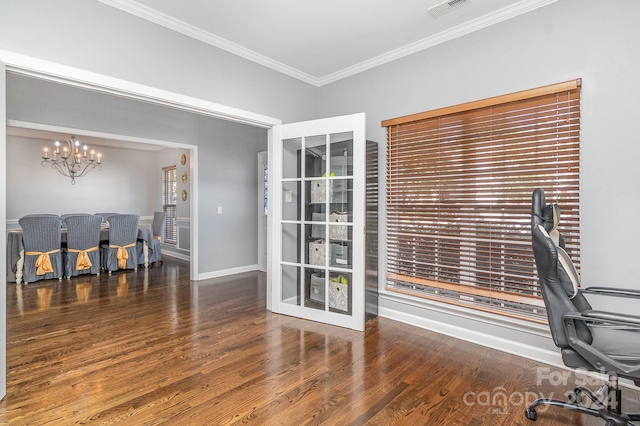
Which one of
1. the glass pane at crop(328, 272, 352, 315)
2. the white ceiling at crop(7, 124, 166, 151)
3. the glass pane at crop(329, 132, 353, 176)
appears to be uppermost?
the white ceiling at crop(7, 124, 166, 151)

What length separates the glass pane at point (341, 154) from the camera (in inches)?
125

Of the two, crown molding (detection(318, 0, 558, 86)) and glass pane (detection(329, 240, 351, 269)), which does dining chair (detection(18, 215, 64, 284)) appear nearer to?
glass pane (detection(329, 240, 351, 269))

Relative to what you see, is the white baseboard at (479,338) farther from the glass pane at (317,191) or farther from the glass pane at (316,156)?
the glass pane at (316,156)

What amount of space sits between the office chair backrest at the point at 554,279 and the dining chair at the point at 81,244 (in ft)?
19.8

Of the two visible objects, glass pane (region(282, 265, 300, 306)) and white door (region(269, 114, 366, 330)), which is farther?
glass pane (region(282, 265, 300, 306))

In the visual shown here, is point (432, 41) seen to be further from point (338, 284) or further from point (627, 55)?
point (338, 284)

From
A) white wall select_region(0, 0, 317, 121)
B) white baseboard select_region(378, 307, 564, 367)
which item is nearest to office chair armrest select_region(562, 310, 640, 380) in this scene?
white baseboard select_region(378, 307, 564, 367)

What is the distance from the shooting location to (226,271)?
18.2 feet

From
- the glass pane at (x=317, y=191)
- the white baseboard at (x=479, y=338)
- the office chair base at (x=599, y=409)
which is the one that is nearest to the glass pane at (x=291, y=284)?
the glass pane at (x=317, y=191)

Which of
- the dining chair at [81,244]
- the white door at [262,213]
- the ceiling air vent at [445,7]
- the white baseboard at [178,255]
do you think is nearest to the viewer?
the ceiling air vent at [445,7]

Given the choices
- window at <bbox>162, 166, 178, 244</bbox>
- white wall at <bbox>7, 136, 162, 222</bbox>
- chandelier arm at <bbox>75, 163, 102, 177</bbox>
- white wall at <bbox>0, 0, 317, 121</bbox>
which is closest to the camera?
white wall at <bbox>0, 0, 317, 121</bbox>

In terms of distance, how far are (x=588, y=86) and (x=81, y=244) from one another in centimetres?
668

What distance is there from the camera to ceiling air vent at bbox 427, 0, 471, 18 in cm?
251

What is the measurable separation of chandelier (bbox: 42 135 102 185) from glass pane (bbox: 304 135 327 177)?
560cm
